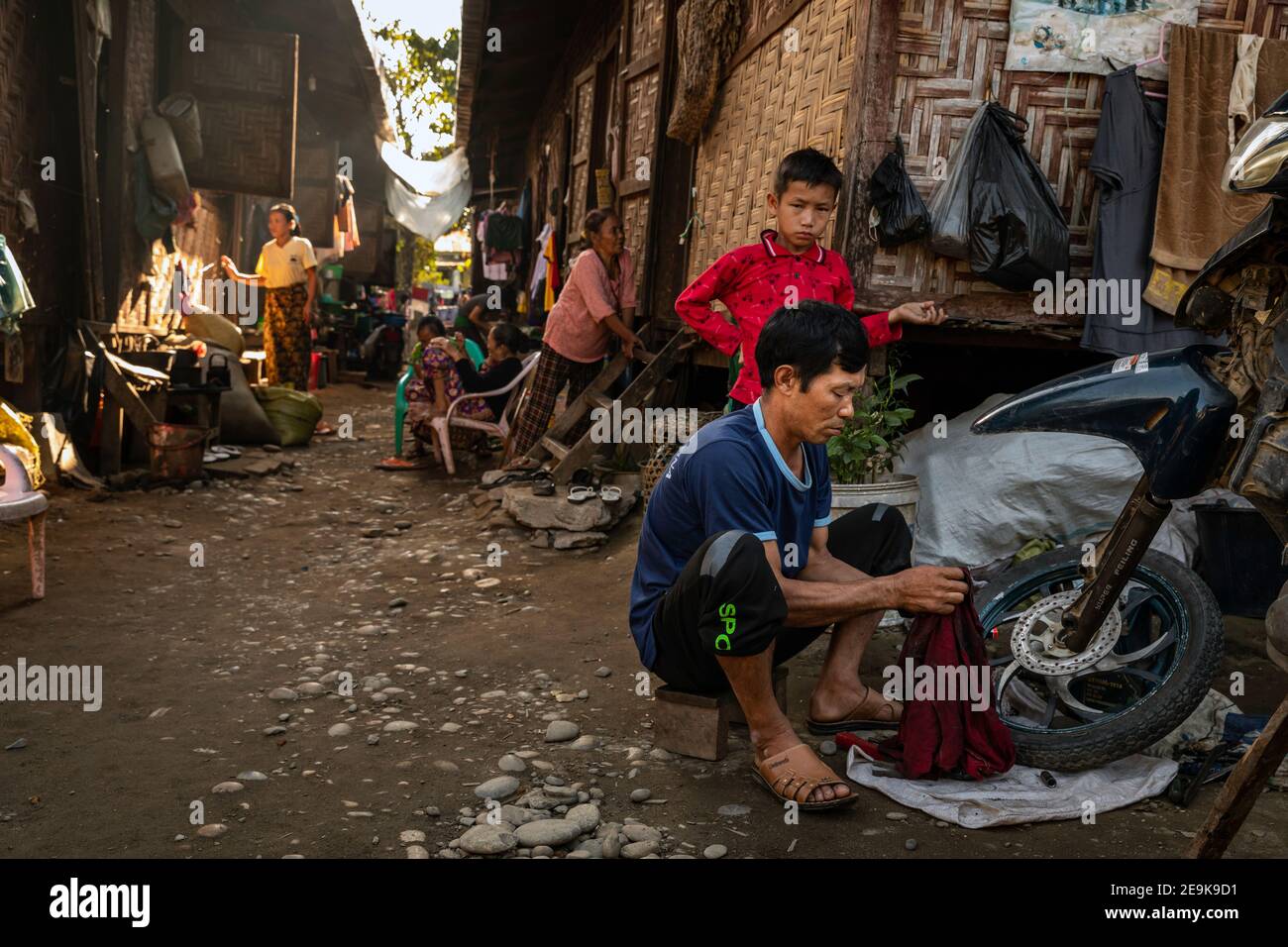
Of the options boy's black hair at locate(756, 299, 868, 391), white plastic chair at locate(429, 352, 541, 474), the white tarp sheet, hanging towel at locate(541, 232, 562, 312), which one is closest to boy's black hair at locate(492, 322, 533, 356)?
white plastic chair at locate(429, 352, 541, 474)

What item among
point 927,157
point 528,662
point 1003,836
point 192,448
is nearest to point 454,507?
point 192,448

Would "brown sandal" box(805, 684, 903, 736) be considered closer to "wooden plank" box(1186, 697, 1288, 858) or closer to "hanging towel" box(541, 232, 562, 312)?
"wooden plank" box(1186, 697, 1288, 858)

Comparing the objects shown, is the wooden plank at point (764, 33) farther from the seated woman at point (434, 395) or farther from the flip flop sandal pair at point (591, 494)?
the seated woman at point (434, 395)

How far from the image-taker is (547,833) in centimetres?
253

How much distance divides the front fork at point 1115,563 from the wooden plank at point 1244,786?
84 centimetres

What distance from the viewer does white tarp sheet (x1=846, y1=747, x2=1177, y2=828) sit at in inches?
103

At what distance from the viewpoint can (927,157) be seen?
4578 mm

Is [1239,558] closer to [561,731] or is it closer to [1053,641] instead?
[1053,641]

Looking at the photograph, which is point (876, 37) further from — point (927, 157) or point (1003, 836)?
point (1003, 836)

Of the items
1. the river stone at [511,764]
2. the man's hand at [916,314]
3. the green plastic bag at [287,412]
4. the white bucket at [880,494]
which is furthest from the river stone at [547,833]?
the green plastic bag at [287,412]

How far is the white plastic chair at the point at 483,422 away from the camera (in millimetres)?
8125

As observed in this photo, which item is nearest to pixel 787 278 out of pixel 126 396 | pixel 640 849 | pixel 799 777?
pixel 799 777

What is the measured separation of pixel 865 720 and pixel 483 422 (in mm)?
5493

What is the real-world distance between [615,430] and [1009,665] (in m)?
3.70
